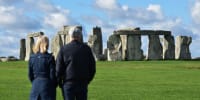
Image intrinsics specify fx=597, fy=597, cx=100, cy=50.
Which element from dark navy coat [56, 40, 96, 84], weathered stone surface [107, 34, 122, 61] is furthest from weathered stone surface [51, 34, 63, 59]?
dark navy coat [56, 40, 96, 84]

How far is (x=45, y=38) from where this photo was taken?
10789 mm

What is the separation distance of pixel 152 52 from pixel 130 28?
160 inches

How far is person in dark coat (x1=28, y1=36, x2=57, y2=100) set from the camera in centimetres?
1096

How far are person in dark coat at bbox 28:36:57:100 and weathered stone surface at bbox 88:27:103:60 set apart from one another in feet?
167

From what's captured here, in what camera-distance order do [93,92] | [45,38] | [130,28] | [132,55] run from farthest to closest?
1. [130,28]
2. [132,55]
3. [93,92]
4. [45,38]

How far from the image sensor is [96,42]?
207ft

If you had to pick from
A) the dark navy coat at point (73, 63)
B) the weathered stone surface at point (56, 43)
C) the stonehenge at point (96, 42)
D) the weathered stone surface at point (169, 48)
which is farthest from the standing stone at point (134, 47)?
the dark navy coat at point (73, 63)

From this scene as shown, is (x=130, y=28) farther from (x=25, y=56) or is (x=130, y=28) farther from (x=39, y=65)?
(x=39, y=65)

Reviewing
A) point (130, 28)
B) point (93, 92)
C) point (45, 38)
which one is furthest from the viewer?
point (130, 28)

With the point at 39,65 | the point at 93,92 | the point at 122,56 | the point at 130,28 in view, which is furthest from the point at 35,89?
the point at 130,28

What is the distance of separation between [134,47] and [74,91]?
170ft

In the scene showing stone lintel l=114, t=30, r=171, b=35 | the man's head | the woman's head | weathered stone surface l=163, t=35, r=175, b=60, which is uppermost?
stone lintel l=114, t=30, r=171, b=35

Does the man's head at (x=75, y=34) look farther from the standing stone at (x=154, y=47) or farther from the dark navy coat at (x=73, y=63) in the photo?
the standing stone at (x=154, y=47)

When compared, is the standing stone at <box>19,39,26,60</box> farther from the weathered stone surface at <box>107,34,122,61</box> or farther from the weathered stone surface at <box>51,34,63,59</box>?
the weathered stone surface at <box>107,34,122,61</box>
